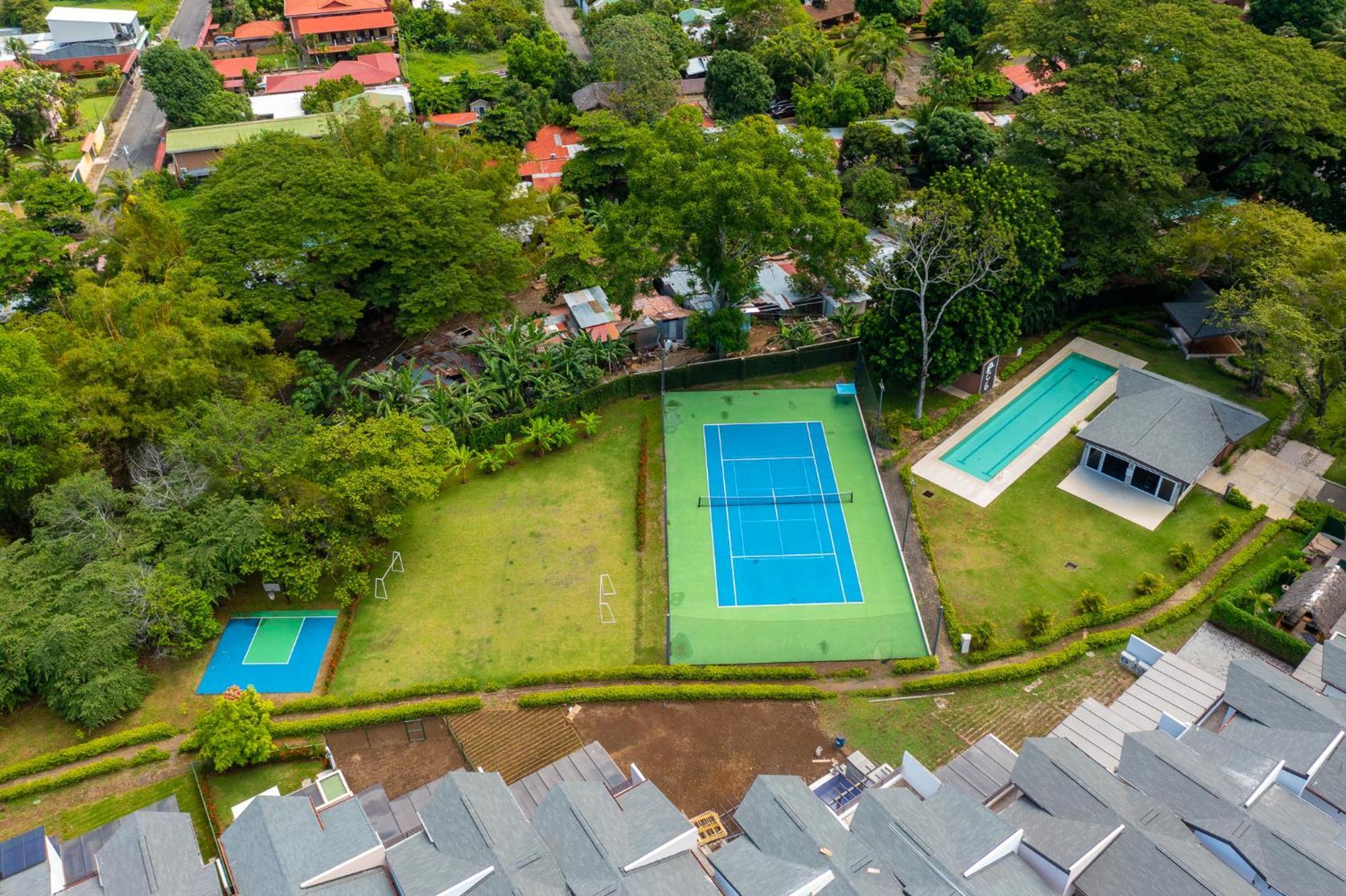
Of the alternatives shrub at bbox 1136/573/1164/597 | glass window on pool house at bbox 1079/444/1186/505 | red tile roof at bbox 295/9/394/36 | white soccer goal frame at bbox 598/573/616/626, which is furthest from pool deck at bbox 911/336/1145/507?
red tile roof at bbox 295/9/394/36

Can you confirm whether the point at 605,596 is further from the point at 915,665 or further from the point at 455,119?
the point at 455,119

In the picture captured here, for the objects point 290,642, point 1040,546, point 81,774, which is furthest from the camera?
point 1040,546

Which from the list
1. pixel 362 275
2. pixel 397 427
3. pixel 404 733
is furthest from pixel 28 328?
pixel 404 733

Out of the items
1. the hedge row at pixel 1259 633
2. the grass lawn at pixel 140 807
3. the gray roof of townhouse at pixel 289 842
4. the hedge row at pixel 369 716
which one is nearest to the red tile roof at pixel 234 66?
the hedge row at pixel 369 716

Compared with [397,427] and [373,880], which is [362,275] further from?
[373,880]

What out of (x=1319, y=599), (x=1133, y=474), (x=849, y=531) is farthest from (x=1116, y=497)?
(x=849, y=531)

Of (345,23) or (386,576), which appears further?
(345,23)

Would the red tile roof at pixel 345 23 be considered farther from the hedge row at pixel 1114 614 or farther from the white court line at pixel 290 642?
the hedge row at pixel 1114 614
